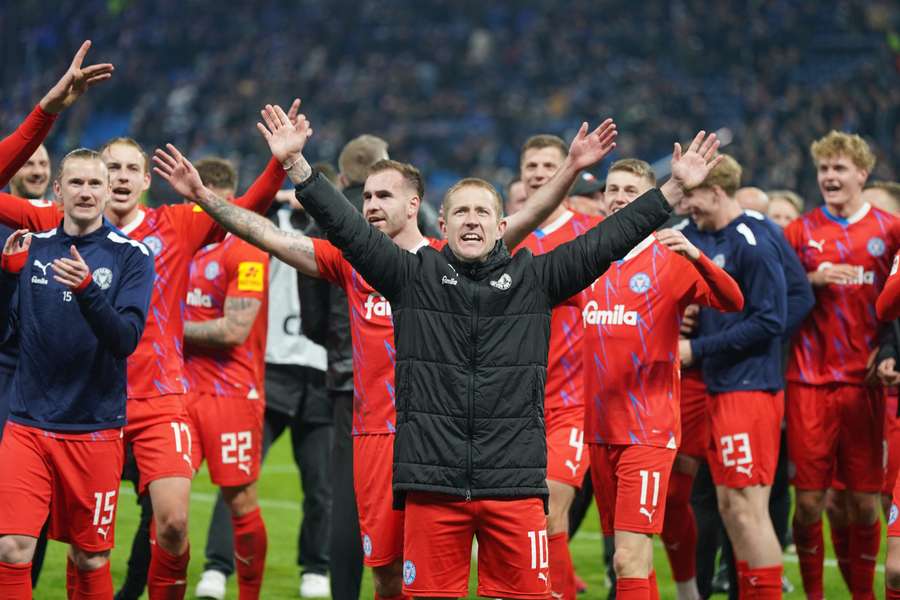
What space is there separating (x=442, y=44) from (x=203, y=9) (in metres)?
6.63

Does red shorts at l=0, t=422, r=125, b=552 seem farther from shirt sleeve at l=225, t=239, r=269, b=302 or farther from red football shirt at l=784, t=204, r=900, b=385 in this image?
red football shirt at l=784, t=204, r=900, b=385

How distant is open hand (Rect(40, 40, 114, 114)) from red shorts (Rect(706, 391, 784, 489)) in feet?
11.6

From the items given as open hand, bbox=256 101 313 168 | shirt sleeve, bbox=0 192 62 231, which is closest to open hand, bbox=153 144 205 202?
open hand, bbox=256 101 313 168

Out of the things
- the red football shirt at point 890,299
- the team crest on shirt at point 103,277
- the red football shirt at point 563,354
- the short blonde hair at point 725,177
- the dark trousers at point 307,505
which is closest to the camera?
the team crest on shirt at point 103,277

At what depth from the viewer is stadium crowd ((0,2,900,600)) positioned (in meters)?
4.79

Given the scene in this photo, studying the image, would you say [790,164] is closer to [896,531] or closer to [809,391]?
[809,391]

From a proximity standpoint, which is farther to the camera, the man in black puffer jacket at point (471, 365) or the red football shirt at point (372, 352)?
the red football shirt at point (372, 352)

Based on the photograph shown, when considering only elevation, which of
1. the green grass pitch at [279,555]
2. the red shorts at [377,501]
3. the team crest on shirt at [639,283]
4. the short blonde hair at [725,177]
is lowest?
the green grass pitch at [279,555]

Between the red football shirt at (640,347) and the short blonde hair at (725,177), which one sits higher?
the short blonde hair at (725,177)

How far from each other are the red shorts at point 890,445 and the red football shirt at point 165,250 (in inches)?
140

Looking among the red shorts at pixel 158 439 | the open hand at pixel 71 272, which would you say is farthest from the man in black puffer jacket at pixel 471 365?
the red shorts at pixel 158 439

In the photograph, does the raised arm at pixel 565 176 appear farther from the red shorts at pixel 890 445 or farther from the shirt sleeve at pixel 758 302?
the red shorts at pixel 890 445

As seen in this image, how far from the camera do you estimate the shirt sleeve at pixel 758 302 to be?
22.0 feet

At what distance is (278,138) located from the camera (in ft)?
15.8
